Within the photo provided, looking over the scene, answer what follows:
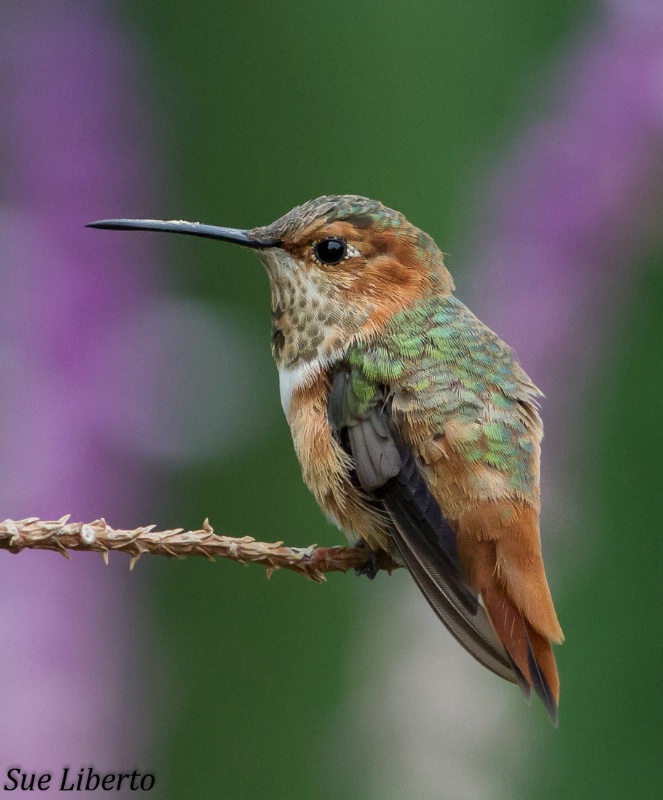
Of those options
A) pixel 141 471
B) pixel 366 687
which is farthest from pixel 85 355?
pixel 366 687

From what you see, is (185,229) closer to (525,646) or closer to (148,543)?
(148,543)

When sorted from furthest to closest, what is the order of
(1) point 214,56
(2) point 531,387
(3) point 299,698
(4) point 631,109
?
(1) point 214,56 < (3) point 299,698 < (4) point 631,109 < (2) point 531,387

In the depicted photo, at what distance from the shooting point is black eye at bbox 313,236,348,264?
1579mm

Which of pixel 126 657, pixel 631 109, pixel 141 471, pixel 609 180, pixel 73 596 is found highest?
pixel 631 109

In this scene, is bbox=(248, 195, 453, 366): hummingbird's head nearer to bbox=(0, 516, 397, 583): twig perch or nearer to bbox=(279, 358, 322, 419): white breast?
bbox=(279, 358, 322, 419): white breast

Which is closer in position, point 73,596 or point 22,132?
point 73,596

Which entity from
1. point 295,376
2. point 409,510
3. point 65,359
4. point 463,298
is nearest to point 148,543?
point 409,510

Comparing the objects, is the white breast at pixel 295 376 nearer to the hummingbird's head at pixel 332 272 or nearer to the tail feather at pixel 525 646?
the hummingbird's head at pixel 332 272

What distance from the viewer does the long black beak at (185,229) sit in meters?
1.37

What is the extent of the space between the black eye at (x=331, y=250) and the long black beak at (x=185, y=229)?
7 centimetres

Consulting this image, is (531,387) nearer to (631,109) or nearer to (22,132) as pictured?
(631,109)

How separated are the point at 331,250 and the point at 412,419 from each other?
A: 30 centimetres

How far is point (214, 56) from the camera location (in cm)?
338

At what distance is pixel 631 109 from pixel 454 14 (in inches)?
40.1
